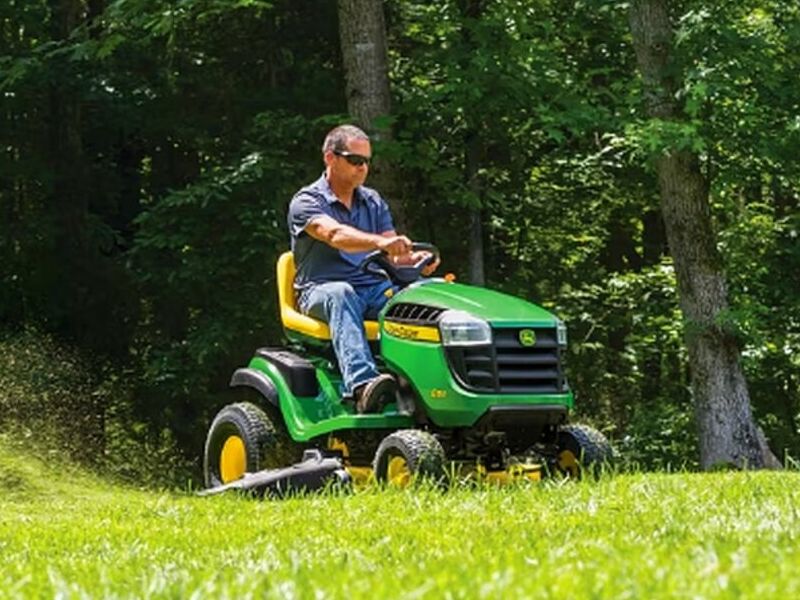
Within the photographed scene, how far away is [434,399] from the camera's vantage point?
23.4ft

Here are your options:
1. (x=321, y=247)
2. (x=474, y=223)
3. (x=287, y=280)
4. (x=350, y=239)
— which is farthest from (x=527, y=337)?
(x=474, y=223)

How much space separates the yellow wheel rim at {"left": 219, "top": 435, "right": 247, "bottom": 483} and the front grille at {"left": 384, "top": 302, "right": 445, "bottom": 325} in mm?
1229

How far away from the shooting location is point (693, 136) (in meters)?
10.9

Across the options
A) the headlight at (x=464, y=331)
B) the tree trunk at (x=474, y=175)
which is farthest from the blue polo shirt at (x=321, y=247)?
the tree trunk at (x=474, y=175)

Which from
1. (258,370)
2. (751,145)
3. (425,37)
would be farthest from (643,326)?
(258,370)

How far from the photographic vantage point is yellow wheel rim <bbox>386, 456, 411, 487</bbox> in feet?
22.6

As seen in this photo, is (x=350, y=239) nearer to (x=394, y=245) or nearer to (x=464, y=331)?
(x=394, y=245)

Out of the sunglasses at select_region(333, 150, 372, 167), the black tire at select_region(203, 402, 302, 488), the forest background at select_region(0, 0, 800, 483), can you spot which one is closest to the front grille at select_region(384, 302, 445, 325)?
the sunglasses at select_region(333, 150, 372, 167)

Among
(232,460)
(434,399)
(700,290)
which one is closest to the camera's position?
(434,399)

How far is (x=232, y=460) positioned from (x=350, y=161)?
1.74m

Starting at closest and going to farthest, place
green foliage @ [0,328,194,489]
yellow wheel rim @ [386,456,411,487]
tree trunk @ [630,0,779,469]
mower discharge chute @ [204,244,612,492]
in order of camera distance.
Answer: yellow wheel rim @ [386,456,411,487] < mower discharge chute @ [204,244,612,492] < tree trunk @ [630,0,779,469] < green foliage @ [0,328,194,489]

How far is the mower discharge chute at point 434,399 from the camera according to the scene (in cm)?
709

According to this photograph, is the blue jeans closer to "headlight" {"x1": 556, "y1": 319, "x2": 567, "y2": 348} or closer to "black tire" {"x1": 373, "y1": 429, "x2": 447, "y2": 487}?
"black tire" {"x1": 373, "y1": 429, "x2": 447, "y2": 487}

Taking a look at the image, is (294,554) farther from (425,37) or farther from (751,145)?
(425,37)
